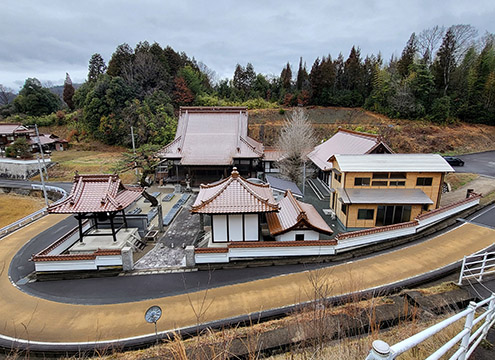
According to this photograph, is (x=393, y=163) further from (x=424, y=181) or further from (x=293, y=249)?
(x=293, y=249)

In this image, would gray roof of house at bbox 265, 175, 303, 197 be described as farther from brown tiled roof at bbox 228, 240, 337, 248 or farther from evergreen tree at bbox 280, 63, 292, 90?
evergreen tree at bbox 280, 63, 292, 90

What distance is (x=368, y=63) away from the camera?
4547 cm

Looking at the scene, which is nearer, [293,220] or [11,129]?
[293,220]

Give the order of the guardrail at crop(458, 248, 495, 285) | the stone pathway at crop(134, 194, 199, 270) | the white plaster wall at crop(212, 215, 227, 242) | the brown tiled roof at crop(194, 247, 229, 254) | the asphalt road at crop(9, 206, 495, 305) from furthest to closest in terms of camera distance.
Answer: the white plaster wall at crop(212, 215, 227, 242), the stone pathway at crop(134, 194, 199, 270), the brown tiled roof at crop(194, 247, 229, 254), the asphalt road at crop(9, 206, 495, 305), the guardrail at crop(458, 248, 495, 285)

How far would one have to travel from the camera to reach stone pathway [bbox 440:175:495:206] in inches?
727

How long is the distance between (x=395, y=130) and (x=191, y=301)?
110 ft

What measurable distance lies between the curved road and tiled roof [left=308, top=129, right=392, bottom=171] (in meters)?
8.57

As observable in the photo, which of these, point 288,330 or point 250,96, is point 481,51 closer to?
point 250,96

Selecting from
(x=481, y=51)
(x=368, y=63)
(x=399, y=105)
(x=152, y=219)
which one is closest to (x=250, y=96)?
(x=368, y=63)

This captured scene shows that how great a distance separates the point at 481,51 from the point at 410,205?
124 ft

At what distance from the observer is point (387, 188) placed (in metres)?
15.5

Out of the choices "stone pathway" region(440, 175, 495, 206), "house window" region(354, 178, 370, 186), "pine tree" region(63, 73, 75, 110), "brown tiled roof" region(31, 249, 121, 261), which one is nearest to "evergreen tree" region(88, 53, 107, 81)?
"pine tree" region(63, 73, 75, 110)

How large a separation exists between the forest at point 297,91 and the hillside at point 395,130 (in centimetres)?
198

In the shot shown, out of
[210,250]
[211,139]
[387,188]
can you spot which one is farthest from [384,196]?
[211,139]
